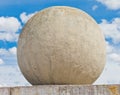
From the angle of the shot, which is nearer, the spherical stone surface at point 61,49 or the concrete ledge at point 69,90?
the concrete ledge at point 69,90

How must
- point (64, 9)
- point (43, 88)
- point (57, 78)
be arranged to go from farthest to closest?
point (64, 9)
point (57, 78)
point (43, 88)

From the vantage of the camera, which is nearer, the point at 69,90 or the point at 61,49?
the point at 69,90

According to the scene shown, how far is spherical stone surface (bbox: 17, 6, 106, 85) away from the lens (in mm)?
10477

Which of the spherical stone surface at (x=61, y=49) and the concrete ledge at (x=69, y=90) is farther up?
the spherical stone surface at (x=61, y=49)

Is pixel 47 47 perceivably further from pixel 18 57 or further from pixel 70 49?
pixel 18 57

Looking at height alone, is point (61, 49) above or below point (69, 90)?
above

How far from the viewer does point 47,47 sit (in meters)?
10.5

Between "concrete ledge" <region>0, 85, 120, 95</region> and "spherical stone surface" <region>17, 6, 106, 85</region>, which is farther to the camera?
"spherical stone surface" <region>17, 6, 106, 85</region>

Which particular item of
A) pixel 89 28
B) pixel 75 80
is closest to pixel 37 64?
pixel 75 80

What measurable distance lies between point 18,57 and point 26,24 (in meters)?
1.29

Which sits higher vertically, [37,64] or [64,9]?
[64,9]

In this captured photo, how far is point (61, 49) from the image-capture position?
10430 mm

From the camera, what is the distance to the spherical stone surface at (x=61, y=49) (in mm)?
10477

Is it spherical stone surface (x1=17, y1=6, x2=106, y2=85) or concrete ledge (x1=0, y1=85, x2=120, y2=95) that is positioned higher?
spherical stone surface (x1=17, y1=6, x2=106, y2=85)
